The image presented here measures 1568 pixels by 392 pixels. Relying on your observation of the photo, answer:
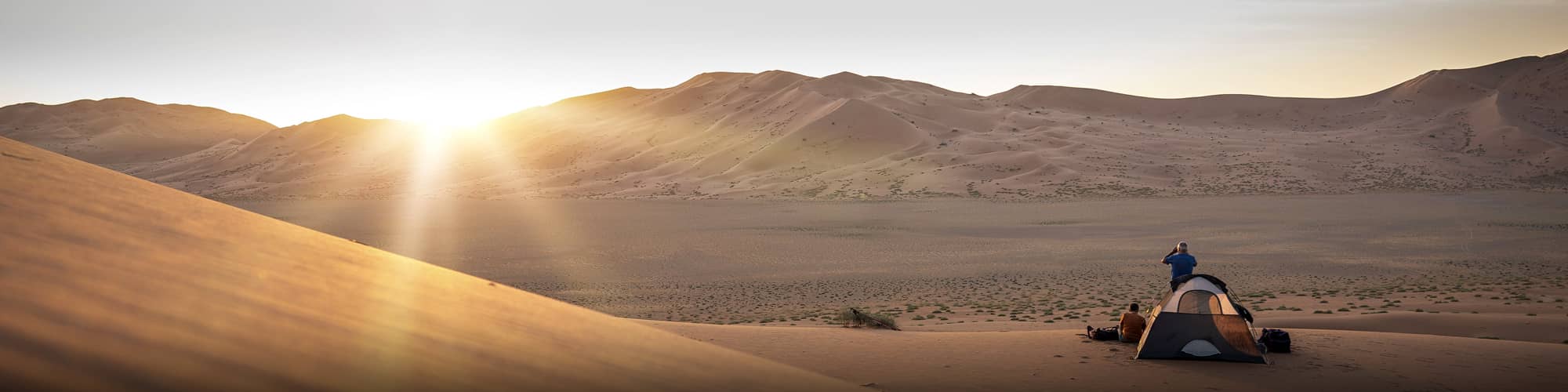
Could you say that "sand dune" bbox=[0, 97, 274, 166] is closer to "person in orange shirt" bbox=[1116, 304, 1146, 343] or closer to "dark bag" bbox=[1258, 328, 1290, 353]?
"person in orange shirt" bbox=[1116, 304, 1146, 343]

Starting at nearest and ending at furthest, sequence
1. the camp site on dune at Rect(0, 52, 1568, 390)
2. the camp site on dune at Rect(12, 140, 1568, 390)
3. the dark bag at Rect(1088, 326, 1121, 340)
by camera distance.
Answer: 1. the camp site on dune at Rect(12, 140, 1568, 390)
2. the camp site on dune at Rect(0, 52, 1568, 390)
3. the dark bag at Rect(1088, 326, 1121, 340)

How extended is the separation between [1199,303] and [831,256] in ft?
64.6

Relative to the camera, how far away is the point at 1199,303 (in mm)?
10781

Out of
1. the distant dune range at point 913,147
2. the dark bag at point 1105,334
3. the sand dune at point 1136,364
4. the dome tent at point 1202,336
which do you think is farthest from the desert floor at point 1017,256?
the distant dune range at point 913,147

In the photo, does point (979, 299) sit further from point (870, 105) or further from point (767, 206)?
point (870, 105)

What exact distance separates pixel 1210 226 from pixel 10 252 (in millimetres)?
40034

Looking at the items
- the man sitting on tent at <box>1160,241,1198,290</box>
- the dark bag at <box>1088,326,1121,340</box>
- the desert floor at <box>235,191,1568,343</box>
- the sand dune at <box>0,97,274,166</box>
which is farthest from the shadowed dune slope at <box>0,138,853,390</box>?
the sand dune at <box>0,97,274,166</box>

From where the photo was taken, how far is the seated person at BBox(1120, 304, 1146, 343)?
11273 mm

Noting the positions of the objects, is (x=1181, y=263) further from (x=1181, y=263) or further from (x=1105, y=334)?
(x=1105, y=334)

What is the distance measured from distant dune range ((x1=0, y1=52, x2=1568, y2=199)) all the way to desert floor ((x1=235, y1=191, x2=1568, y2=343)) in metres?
10.3

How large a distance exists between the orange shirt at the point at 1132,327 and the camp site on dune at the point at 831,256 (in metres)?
0.42

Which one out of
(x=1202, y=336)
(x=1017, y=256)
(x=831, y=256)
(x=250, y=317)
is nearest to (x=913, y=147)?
(x=1017, y=256)

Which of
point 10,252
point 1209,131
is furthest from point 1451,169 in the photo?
point 10,252

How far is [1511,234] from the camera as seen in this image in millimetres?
33156
